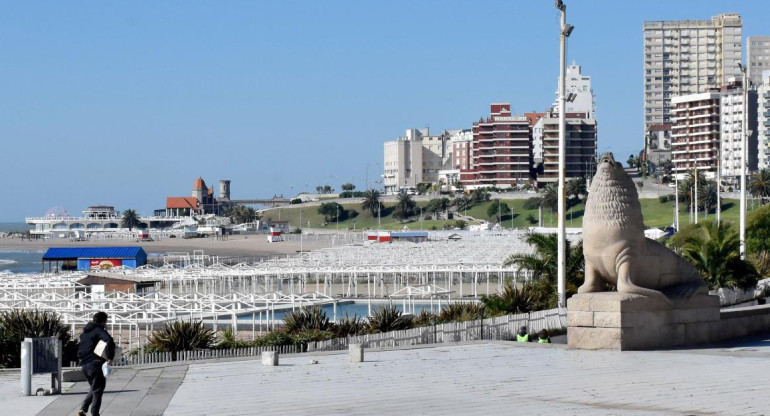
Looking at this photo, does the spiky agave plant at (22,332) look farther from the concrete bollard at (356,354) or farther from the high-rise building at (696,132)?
the high-rise building at (696,132)

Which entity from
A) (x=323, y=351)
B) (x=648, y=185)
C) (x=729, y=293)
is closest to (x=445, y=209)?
(x=648, y=185)

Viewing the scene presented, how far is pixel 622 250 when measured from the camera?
21.0 m

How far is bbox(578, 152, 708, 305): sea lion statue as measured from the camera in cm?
2100

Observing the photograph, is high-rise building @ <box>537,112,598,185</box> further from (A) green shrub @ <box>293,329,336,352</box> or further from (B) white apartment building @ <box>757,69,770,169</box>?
(A) green shrub @ <box>293,329,336,352</box>

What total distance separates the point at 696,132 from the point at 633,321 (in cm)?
16525

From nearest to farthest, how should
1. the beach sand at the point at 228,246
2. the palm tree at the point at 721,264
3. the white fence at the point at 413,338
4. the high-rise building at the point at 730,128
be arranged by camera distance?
the white fence at the point at 413,338 < the palm tree at the point at 721,264 < the beach sand at the point at 228,246 < the high-rise building at the point at 730,128

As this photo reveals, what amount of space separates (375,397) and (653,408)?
343 centimetres

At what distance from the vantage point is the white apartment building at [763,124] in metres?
188

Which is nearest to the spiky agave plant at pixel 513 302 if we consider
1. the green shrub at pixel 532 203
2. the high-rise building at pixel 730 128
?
the high-rise building at pixel 730 128

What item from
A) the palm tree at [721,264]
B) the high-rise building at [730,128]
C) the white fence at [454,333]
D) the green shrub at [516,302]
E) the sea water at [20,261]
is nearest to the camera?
the white fence at [454,333]

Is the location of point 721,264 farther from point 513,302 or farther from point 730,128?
point 730,128

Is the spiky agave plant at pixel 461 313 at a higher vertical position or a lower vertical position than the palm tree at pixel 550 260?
lower

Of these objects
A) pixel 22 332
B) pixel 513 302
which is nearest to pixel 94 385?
pixel 22 332

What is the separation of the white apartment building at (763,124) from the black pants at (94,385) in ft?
606
